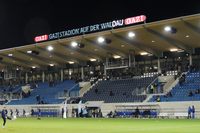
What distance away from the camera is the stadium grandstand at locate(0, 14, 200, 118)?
183 feet

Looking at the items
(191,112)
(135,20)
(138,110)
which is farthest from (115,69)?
(191,112)

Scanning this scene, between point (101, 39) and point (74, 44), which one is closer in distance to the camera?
point (101, 39)

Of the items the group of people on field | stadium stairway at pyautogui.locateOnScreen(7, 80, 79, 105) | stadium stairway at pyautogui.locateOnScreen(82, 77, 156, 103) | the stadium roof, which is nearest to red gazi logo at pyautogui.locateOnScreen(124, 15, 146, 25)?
the stadium roof

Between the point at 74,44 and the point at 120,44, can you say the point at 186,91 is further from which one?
the point at 74,44

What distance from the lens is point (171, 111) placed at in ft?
177

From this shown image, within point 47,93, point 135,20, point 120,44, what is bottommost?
point 47,93

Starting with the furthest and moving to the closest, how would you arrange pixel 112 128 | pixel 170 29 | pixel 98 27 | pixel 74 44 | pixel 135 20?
pixel 74 44 < pixel 98 27 < pixel 135 20 < pixel 170 29 < pixel 112 128

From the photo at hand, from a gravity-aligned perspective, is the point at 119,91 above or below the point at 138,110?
above

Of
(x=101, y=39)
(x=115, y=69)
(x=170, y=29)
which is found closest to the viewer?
(x=170, y=29)

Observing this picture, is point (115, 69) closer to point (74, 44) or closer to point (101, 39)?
point (74, 44)

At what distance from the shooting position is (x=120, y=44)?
64125 mm

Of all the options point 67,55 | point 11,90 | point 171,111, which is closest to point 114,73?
point 67,55

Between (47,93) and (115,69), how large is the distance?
15.8 m

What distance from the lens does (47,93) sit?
8088 centimetres
